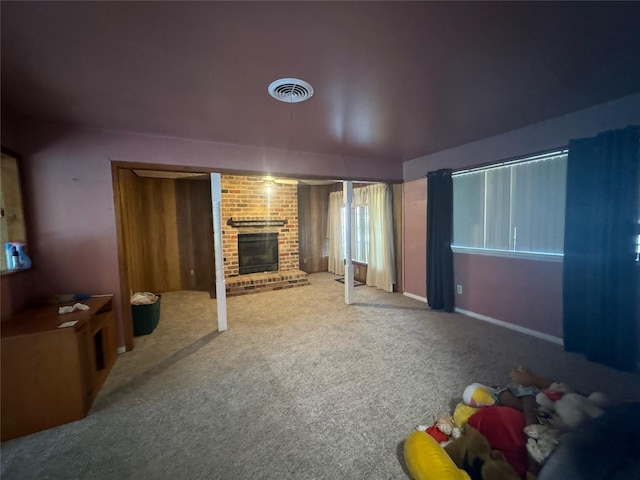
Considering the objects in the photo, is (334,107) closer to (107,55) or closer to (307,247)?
(107,55)

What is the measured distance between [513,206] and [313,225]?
13.4 feet

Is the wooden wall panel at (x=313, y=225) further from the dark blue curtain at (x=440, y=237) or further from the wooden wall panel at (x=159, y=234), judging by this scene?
the dark blue curtain at (x=440, y=237)


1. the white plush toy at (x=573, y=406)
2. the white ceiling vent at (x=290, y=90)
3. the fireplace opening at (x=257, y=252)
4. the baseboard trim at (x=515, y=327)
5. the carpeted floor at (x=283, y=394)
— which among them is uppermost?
the white ceiling vent at (x=290, y=90)

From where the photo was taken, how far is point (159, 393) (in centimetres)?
199

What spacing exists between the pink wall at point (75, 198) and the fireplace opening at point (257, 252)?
252 centimetres

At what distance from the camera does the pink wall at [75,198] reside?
2.25 metres

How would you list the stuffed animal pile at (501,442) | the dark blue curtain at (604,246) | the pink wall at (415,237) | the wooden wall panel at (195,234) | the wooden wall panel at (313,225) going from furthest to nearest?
the wooden wall panel at (313,225)
the wooden wall panel at (195,234)
the pink wall at (415,237)
the dark blue curtain at (604,246)
the stuffed animal pile at (501,442)

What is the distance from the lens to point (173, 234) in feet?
16.5

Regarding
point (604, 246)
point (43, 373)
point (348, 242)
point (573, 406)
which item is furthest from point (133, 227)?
point (604, 246)

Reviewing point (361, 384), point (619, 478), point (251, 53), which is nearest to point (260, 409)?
point (361, 384)

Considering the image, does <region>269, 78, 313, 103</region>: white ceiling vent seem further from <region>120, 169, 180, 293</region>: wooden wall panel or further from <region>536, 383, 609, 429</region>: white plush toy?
<region>120, 169, 180, 293</region>: wooden wall panel

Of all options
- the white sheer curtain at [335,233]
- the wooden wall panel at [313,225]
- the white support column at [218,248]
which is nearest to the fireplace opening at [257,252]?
the wooden wall panel at [313,225]

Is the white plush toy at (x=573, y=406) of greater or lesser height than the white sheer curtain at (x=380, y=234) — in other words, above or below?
below

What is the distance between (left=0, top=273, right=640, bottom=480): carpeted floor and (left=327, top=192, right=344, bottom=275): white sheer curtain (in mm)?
2773
